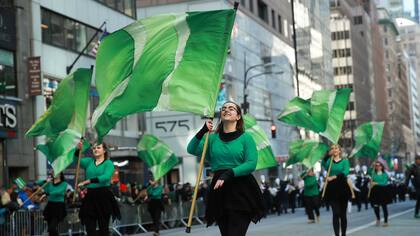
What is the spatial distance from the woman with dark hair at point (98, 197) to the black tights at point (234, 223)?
14.0ft

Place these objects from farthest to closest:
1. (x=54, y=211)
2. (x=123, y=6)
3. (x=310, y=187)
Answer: (x=123, y=6), (x=310, y=187), (x=54, y=211)

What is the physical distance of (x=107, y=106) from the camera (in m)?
10.8

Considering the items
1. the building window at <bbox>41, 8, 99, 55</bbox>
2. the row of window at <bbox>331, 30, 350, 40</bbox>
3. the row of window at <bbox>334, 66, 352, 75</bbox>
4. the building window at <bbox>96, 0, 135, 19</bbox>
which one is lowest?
the building window at <bbox>41, 8, 99, 55</bbox>

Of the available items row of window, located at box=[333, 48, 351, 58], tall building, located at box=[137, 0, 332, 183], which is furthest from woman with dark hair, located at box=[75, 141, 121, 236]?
row of window, located at box=[333, 48, 351, 58]

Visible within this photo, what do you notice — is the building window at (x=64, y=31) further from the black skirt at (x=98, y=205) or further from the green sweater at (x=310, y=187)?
the black skirt at (x=98, y=205)

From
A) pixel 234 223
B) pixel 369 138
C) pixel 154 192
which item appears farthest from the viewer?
pixel 369 138

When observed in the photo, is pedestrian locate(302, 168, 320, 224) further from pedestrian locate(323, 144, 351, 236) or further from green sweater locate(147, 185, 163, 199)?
pedestrian locate(323, 144, 351, 236)

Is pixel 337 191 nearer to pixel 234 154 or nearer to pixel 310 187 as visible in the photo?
pixel 234 154

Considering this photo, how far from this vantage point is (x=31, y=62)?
3031cm

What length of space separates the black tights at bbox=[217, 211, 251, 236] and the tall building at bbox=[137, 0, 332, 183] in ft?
138

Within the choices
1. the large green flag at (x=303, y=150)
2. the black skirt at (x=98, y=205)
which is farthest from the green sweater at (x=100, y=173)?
the large green flag at (x=303, y=150)

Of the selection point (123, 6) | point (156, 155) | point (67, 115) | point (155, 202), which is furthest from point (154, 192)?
point (123, 6)

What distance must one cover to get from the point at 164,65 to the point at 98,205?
2.69 m

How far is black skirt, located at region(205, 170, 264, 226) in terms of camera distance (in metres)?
7.64
